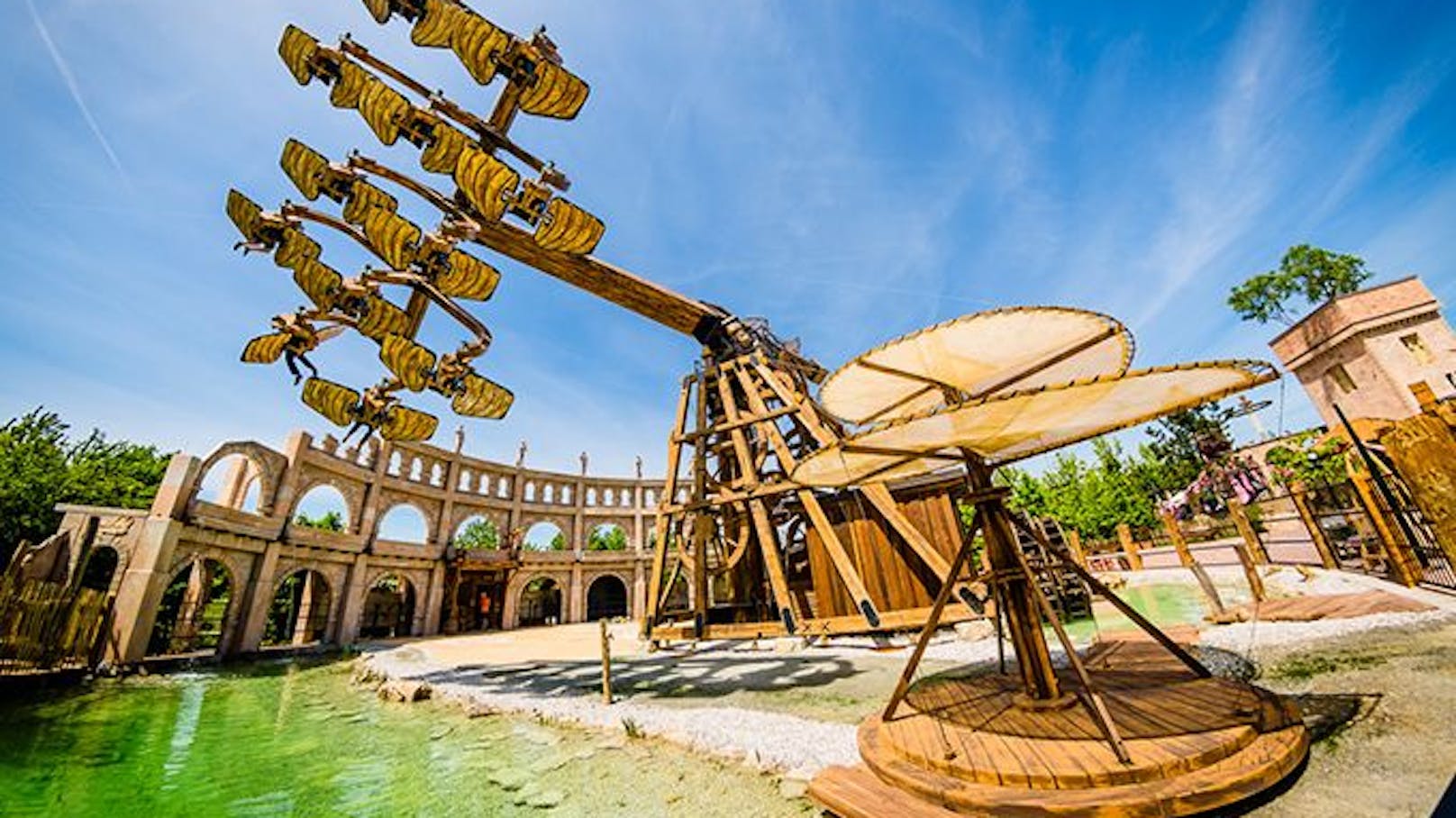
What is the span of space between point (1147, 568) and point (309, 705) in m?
27.5

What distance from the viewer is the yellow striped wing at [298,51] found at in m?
8.38

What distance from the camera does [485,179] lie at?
28.0ft

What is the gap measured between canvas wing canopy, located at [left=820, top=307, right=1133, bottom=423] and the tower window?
28793mm

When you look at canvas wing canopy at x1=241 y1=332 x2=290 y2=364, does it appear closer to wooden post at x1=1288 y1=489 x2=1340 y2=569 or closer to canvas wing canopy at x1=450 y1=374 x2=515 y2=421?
canvas wing canopy at x1=450 y1=374 x2=515 y2=421

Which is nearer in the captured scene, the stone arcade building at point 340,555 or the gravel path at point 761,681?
the gravel path at point 761,681

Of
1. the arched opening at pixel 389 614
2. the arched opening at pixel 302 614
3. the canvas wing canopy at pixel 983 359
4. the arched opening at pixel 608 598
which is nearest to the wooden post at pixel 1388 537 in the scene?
the canvas wing canopy at pixel 983 359

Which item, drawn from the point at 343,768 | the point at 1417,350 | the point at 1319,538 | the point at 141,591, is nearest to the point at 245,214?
the point at 343,768

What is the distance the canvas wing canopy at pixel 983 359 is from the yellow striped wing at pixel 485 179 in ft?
24.0

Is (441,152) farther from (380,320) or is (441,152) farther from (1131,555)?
(1131,555)

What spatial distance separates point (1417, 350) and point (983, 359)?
1189 inches

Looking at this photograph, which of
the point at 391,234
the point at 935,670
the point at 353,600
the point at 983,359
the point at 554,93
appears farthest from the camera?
the point at 353,600

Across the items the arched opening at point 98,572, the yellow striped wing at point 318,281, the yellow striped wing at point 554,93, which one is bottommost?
the arched opening at point 98,572

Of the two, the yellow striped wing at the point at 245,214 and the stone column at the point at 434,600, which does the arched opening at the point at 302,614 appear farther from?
the yellow striped wing at the point at 245,214

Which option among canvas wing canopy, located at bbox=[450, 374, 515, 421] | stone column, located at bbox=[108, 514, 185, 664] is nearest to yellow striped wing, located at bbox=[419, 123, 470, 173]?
canvas wing canopy, located at bbox=[450, 374, 515, 421]
